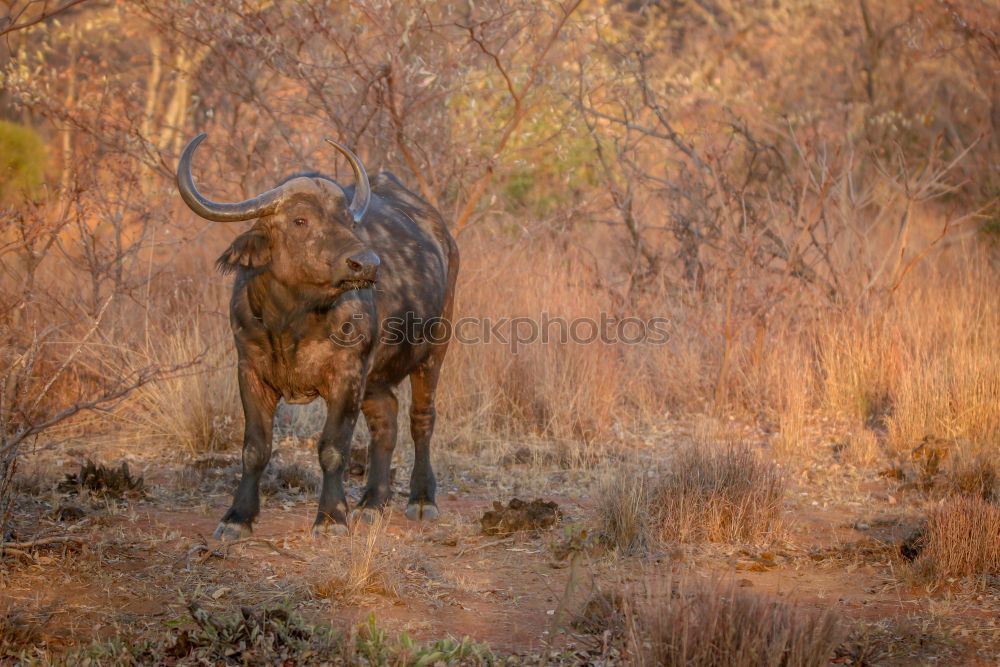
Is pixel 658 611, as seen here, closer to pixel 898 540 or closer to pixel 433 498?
pixel 898 540

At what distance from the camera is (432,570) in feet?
17.3

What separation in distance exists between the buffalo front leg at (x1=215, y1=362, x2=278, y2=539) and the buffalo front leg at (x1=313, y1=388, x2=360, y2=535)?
11.5 inches

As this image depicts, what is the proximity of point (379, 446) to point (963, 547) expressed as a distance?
10.1 ft

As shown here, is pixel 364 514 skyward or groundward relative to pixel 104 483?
groundward

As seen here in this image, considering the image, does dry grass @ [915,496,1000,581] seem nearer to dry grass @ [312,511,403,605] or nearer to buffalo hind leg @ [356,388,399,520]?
dry grass @ [312,511,403,605]

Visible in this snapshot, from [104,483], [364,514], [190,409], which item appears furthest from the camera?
[190,409]

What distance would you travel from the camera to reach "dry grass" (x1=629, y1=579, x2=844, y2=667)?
3.75m

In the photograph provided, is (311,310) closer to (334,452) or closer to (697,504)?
(334,452)

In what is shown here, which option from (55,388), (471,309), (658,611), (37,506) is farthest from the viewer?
(471,309)

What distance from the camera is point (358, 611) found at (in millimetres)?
4633

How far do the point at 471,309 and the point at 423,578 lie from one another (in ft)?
14.4

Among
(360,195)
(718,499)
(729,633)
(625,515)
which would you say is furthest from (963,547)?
(360,195)

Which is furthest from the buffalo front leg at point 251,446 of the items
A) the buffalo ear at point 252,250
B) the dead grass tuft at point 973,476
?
the dead grass tuft at point 973,476

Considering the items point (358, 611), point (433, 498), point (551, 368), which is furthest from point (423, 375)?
point (358, 611)
